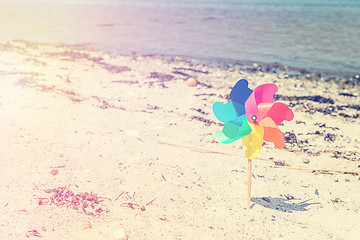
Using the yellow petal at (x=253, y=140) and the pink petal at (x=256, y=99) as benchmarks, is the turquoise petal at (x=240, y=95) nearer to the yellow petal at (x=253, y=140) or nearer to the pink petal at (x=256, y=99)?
the pink petal at (x=256, y=99)

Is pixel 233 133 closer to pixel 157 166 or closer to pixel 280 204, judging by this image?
pixel 280 204

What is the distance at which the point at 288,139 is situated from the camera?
5.45m

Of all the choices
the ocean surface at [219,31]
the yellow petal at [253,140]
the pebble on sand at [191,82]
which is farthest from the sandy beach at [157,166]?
the ocean surface at [219,31]

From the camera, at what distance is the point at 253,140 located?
3.51 m

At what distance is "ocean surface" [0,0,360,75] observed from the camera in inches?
468

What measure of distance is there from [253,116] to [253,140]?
0.23m

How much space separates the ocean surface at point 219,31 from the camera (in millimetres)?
11891

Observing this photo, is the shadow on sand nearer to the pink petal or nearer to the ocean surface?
the pink petal

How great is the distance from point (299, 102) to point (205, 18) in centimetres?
1399

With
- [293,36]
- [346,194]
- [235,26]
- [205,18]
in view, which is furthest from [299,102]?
[205,18]

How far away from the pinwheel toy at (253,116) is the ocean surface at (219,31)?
25.2 ft

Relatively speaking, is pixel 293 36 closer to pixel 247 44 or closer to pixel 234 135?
pixel 247 44

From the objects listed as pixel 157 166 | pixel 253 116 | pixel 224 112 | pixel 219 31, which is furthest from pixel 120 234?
pixel 219 31

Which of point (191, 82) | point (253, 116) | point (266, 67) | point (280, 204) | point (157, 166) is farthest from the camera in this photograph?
point (266, 67)
